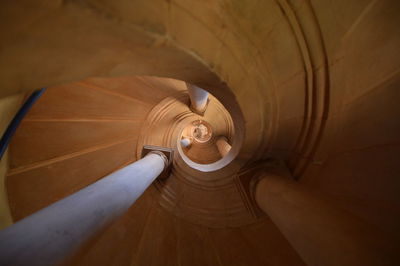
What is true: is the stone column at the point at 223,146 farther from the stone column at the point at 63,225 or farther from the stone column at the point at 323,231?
the stone column at the point at 63,225

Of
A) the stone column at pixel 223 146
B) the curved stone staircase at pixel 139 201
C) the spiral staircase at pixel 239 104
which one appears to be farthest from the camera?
the stone column at pixel 223 146

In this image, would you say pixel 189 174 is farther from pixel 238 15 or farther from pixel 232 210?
pixel 238 15

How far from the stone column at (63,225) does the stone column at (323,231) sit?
204 cm

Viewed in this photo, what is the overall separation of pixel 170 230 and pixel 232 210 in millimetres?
1583

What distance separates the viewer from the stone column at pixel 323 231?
1136 millimetres

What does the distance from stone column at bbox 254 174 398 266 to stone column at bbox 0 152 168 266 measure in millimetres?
2042

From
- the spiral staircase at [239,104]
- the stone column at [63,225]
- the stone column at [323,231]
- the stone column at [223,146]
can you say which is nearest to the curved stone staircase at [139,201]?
the spiral staircase at [239,104]

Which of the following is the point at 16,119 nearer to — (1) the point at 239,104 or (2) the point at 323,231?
(1) the point at 239,104

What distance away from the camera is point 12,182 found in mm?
3115

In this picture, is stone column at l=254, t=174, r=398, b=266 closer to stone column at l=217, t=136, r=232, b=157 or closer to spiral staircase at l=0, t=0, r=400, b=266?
spiral staircase at l=0, t=0, r=400, b=266

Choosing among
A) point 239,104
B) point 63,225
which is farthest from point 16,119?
point 239,104

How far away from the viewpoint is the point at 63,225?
1.38 meters

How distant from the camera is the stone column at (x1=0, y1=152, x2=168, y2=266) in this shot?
1036 mm

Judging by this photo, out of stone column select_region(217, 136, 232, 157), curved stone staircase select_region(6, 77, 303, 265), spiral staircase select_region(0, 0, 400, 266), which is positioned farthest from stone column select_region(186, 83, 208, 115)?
stone column select_region(217, 136, 232, 157)
